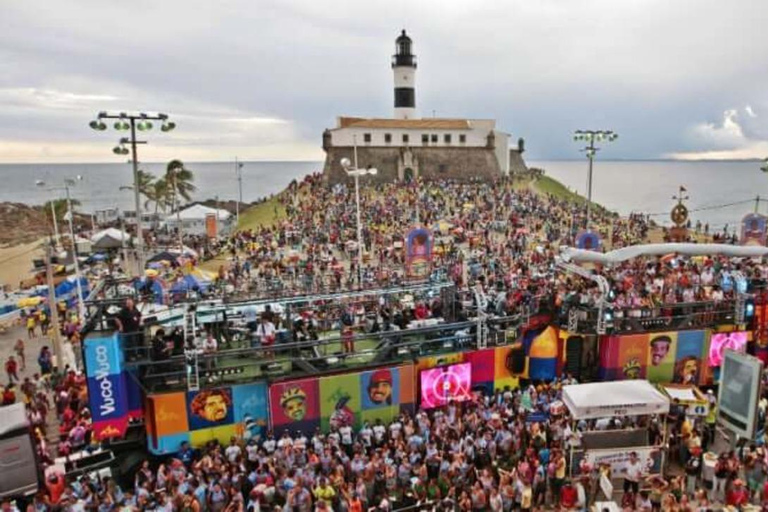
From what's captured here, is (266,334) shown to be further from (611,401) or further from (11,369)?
(11,369)

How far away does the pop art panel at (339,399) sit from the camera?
1315cm

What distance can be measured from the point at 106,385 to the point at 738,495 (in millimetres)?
12992

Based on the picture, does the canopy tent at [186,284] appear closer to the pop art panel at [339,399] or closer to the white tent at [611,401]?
the pop art panel at [339,399]

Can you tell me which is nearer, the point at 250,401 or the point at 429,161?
the point at 250,401

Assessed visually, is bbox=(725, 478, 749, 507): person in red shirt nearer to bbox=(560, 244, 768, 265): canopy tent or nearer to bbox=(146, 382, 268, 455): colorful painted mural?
bbox=(560, 244, 768, 265): canopy tent

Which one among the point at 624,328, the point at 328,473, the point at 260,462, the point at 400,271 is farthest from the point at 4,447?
the point at 400,271

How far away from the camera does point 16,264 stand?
161ft

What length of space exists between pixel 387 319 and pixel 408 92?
5787 centimetres

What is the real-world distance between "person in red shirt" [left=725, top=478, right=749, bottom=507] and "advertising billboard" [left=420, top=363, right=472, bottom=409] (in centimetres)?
606

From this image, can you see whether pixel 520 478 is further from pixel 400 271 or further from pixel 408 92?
pixel 408 92

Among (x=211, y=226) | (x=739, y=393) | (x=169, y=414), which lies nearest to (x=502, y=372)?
(x=739, y=393)

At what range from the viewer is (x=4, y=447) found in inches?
424

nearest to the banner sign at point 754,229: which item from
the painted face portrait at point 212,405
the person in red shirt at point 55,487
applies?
the painted face portrait at point 212,405

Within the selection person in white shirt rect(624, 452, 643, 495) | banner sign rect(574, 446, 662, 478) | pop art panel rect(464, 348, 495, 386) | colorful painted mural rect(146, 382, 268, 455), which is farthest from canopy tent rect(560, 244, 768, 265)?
colorful painted mural rect(146, 382, 268, 455)
